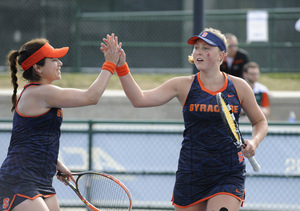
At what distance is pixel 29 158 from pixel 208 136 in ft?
4.65

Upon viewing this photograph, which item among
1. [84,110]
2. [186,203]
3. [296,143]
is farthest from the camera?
[84,110]

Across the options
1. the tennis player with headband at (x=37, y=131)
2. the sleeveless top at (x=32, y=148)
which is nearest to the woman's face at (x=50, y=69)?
the tennis player with headband at (x=37, y=131)

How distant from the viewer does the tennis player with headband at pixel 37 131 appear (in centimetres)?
411

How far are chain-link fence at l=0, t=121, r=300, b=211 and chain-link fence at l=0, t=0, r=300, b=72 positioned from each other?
746cm

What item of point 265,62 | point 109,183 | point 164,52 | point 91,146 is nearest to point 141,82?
point 164,52

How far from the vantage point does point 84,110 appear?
443 inches

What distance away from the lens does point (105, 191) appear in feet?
15.9

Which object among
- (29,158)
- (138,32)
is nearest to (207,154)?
(29,158)

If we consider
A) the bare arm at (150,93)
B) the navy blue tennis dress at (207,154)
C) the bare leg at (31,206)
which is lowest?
the bare leg at (31,206)

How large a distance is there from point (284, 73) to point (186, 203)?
10.7m

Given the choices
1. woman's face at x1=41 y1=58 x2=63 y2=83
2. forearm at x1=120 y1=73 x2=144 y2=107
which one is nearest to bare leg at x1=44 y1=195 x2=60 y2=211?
woman's face at x1=41 y1=58 x2=63 y2=83

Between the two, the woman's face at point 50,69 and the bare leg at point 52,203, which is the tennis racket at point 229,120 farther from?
the bare leg at point 52,203

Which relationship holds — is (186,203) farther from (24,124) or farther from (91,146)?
(91,146)

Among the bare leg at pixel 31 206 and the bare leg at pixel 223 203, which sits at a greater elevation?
the bare leg at pixel 31 206
